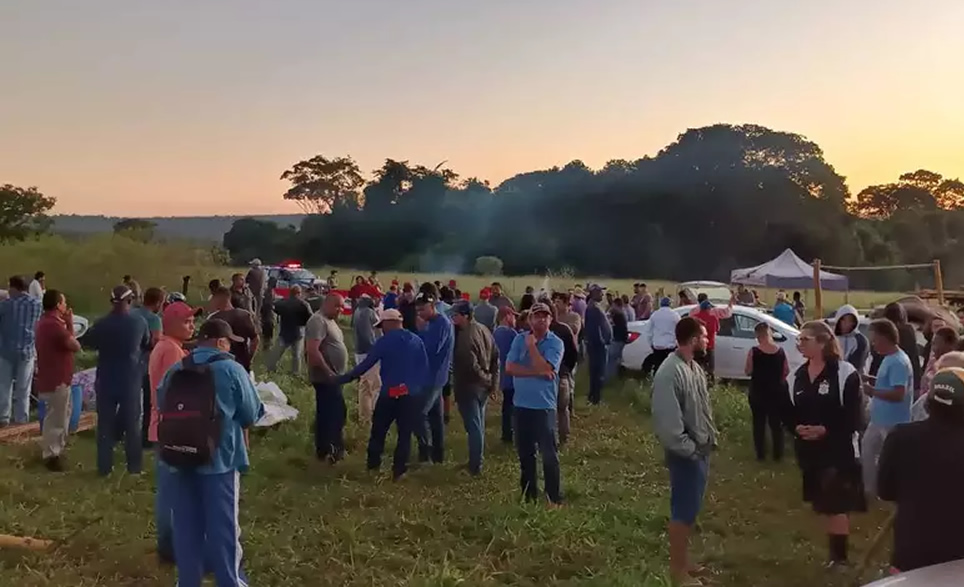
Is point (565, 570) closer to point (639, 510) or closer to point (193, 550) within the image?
point (639, 510)

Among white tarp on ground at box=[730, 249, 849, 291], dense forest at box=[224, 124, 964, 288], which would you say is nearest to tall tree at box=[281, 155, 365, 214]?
dense forest at box=[224, 124, 964, 288]

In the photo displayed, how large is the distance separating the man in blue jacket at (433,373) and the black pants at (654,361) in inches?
230

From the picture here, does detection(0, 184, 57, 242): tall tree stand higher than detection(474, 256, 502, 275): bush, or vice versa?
detection(0, 184, 57, 242): tall tree

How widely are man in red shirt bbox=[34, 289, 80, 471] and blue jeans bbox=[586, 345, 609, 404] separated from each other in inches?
295

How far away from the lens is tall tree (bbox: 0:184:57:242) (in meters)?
41.3

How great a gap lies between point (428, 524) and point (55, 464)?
418 cm

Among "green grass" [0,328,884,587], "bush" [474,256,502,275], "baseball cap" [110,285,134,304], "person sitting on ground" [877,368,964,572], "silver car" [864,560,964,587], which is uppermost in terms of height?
"bush" [474,256,502,275]

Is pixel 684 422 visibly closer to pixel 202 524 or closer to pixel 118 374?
pixel 202 524

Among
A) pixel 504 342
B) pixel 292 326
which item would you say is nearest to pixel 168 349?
pixel 504 342

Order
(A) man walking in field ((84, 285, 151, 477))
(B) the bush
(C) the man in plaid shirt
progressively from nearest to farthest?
1. (A) man walking in field ((84, 285, 151, 477))
2. (C) the man in plaid shirt
3. (B) the bush

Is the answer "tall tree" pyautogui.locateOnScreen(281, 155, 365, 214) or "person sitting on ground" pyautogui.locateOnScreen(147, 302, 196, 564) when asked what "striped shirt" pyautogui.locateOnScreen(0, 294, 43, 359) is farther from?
"tall tree" pyautogui.locateOnScreen(281, 155, 365, 214)

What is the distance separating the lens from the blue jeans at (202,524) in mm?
4941

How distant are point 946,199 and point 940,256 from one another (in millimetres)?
21247

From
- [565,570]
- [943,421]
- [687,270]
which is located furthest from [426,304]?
[687,270]
